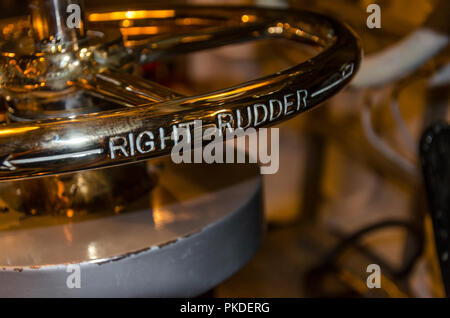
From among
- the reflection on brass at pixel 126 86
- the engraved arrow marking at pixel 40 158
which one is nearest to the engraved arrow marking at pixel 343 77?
the reflection on brass at pixel 126 86

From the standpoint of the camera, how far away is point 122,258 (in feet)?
0.86

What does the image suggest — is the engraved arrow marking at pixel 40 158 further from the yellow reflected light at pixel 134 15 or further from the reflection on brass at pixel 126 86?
the yellow reflected light at pixel 134 15

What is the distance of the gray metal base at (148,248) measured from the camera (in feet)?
0.85

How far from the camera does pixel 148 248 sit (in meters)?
0.27

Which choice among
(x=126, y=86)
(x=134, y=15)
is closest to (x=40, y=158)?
(x=126, y=86)

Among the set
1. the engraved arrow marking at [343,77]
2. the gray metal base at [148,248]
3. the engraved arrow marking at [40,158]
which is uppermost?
the engraved arrow marking at [343,77]

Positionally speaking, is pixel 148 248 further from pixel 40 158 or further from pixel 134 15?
pixel 134 15

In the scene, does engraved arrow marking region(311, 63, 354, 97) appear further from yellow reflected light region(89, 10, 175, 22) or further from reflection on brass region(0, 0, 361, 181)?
yellow reflected light region(89, 10, 175, 22)

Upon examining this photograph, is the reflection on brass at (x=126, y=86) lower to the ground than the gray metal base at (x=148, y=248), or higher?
higher

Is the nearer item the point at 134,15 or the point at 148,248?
the point at 148,248

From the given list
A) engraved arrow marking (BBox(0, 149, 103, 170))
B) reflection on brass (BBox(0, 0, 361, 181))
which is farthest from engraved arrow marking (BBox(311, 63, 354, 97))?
engraved arrow marking (BBox(0, 149, 103, 170))

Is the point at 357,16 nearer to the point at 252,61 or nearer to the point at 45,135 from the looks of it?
the point at 252,61

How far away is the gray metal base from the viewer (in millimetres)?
259

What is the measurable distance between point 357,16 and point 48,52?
18.7 inches
